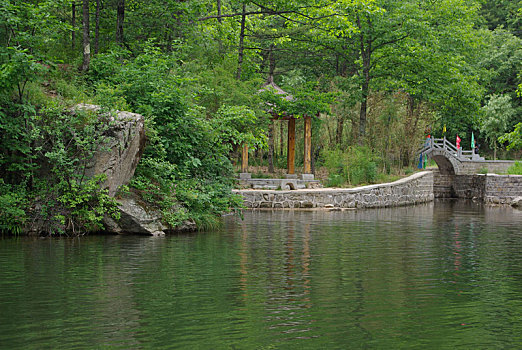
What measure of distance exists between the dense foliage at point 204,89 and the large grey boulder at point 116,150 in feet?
1.00

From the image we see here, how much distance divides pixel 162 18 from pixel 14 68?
29.9ft

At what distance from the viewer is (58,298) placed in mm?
7648

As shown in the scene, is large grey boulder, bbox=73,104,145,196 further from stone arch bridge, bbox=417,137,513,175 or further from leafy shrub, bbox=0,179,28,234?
stone arch bridge, bbox=417,137,513,175

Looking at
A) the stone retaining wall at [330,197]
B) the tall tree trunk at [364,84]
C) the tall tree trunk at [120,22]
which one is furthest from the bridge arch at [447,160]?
the tall tree trunk at [120,22]

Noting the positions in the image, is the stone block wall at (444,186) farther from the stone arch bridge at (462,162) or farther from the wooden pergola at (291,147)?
the wooden pergola at (291,147)

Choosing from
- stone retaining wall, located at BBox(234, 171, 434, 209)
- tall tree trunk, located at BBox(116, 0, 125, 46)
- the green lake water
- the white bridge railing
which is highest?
tall tree trunk, located at BBox(116, 0, 125, 46)

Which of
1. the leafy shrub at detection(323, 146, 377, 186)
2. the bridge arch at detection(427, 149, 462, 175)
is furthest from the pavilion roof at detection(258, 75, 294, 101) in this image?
the bridge arch at detection(427, 149, 462, 175)

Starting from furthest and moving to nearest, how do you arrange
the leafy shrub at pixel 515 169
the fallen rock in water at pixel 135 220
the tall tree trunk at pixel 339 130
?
the leafy shrub at pixel 515 169 < the tall tree trunk at pixel 339 130 < the fallen rock in water at pixel 135 220

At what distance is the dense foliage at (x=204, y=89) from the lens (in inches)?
554

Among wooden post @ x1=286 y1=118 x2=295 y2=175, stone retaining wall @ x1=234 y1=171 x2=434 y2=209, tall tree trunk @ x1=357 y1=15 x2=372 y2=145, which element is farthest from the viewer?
tall tree trunk @ x1=357 y1=15 x2=372 y2=145

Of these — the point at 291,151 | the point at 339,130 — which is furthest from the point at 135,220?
the point at 339,130

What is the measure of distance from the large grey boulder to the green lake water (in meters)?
1.44

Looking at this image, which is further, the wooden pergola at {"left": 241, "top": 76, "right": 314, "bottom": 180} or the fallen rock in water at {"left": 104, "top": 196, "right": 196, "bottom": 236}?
the wooden pergola at {"left": 241, "top": 76, "right": 314, "bottom": 180}

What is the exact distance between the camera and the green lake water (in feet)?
20.0
